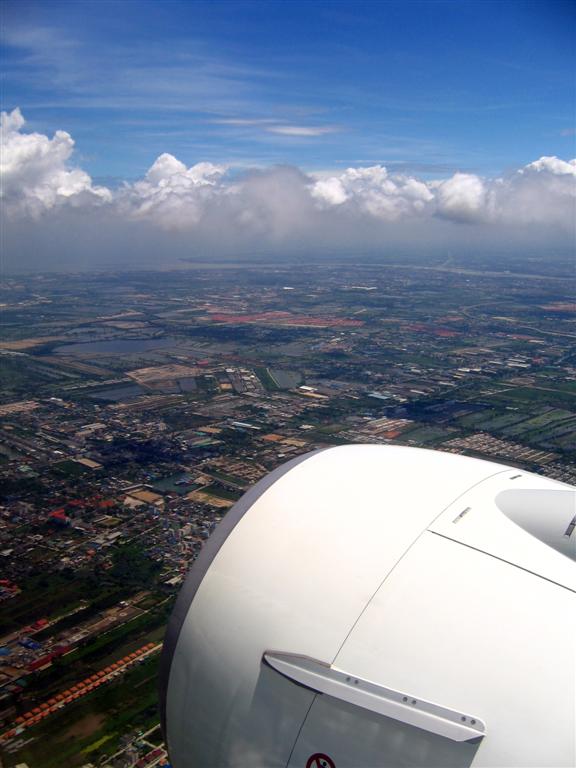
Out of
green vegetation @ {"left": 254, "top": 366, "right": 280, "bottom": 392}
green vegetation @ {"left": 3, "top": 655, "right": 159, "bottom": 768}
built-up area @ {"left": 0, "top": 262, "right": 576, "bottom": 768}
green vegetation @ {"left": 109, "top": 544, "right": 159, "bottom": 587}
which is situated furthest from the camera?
green vegetation @ {"left": 254, "top": 366, "right": 280, "bottom": 392}

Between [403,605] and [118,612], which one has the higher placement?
[403,605]

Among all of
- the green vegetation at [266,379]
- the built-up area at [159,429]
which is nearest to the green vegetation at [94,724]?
the built-up area at [159,429]

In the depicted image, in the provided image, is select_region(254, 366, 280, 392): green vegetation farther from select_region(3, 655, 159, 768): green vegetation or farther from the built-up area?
select_region(3, 655, 159, 768): green vegetation

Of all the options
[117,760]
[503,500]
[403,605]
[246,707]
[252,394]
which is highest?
[503,500]

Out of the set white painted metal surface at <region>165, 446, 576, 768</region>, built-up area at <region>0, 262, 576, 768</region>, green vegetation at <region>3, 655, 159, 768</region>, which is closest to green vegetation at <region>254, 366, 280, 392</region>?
built-up area at <region>0, 262, 576, 768</region>

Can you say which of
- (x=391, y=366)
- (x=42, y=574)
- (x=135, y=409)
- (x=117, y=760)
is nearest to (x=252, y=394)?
(x=135, y=409)

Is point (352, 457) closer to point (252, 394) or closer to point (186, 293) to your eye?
point (252, 394)

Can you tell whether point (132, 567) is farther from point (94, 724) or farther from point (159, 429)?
point (159, 429)
